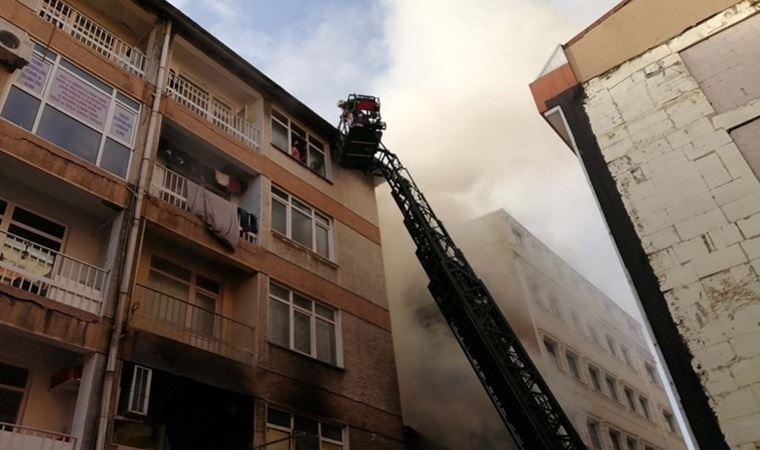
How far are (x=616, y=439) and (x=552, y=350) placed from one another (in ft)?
17.3

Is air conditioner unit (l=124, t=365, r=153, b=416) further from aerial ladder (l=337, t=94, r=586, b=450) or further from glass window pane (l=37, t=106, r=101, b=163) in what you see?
aerial ladder (l=337, t=94, r=586, b=450)

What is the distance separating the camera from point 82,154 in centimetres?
1103

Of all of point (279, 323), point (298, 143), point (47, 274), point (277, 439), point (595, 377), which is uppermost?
point (298, 143)

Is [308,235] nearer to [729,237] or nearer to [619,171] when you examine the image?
[619,171]

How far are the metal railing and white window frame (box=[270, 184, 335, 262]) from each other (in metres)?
4.93

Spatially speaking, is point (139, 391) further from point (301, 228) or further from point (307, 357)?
point (301, 228)

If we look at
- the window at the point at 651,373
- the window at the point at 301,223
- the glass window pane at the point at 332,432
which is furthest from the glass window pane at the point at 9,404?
the window at the point at 651,373

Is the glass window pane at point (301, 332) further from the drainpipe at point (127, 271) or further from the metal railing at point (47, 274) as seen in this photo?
the metal railing at point (47, 274)

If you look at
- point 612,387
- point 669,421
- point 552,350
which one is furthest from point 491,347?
point 669,421

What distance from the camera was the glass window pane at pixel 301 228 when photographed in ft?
49.6

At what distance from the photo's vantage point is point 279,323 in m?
13.1

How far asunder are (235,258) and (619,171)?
7652mm

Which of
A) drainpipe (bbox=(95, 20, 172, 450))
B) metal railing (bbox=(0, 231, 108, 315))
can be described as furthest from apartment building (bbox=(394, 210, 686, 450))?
metal railing (bbox=(0, 231, 108, 315))

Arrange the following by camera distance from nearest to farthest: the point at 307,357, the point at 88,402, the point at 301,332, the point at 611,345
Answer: the point at 88,402 → the point at 307,357 → the point at 301,332 → the point at 611,345
